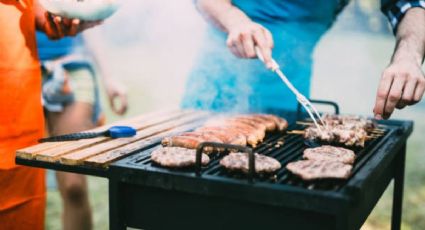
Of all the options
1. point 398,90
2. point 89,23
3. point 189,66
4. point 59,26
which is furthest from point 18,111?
point 398,90

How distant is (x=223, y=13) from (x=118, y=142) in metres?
1.11

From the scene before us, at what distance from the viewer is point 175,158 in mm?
2260

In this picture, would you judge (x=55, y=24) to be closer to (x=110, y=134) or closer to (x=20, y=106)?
(x=20, y=106)

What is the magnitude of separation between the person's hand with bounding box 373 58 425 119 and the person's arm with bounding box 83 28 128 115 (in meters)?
2.22

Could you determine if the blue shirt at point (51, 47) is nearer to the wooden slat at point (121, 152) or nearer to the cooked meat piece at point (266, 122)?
the wooden slat at point (121, 152)

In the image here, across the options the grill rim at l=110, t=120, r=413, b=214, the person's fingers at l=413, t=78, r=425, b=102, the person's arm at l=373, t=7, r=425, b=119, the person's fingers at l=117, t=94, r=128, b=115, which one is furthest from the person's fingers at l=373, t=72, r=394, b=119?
the person's fingers at l=117, t=94, r=128, b=115

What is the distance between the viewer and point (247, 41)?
9.25ft

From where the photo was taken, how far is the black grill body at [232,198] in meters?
1.96

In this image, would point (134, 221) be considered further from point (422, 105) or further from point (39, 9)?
point (422, 105)

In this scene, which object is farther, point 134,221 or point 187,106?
point 187,106

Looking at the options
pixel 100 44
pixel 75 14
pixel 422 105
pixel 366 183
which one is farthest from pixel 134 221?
pixel 422 105

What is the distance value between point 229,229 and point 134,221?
494mm

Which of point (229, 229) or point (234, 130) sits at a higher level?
point (234, 130)

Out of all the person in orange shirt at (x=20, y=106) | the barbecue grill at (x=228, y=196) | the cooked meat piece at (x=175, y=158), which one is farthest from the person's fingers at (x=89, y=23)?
the cooked meat piece at (x=175, y=158)
